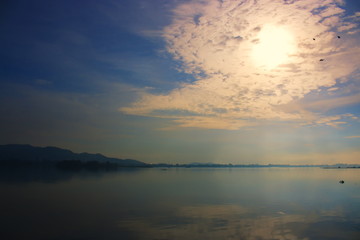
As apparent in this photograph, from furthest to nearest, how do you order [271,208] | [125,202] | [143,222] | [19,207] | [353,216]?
[125,202] → [271,208] → [19,207] → [353,216] → [143,222]

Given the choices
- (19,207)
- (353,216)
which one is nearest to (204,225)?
(353,216)

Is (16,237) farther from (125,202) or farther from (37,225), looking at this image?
(125,202)

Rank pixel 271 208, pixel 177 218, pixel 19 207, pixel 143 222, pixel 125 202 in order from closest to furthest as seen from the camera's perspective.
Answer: pixel 143 222
pixel 177 218
pixel 19 207
pixel 271 208
pixel 125 202

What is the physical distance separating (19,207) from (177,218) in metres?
21.7

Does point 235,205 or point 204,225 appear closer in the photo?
point 204,225

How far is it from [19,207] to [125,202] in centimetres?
1456

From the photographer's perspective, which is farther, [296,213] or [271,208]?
[271,208]

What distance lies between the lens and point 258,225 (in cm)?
2878

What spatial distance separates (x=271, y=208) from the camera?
39.3 metres

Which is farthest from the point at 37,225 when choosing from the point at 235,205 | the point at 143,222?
the point at 235,205

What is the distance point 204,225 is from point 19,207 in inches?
998

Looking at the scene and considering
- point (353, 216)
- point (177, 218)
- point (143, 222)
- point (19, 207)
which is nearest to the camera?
point (143, 222)

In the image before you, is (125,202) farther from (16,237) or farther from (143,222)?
(16,237)

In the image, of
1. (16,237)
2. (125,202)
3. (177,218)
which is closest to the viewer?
(16,237)
